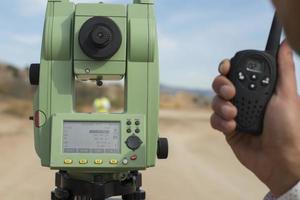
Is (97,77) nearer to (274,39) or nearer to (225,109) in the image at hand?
(274,39)

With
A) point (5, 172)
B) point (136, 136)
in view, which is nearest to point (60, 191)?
point (136, 136)

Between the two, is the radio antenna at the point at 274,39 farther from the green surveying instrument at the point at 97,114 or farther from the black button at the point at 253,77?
the green surveying instrument at the point at 97,114

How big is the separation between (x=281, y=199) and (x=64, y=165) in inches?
60.5

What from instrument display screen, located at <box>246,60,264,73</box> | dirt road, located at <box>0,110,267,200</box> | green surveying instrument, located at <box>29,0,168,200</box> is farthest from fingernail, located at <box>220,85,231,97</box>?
dirt road, located at <box>0,110,267,200</box>

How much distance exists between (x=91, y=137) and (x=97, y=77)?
351mm

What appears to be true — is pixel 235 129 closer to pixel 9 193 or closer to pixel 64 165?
pixel 64 165

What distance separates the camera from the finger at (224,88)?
1460mm

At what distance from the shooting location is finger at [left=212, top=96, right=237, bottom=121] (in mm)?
1465

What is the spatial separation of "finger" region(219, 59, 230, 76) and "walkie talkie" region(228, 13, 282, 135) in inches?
0.5

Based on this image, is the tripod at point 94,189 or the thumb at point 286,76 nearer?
the thumb at point 286,76

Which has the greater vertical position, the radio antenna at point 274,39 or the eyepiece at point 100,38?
the eyepiece at point 100,38

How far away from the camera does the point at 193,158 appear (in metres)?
14.8

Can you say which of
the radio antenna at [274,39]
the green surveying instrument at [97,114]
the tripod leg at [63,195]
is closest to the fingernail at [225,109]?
the radio antenna at [274,39]

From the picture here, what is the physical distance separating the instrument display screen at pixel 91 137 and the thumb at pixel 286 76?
1429 mm
